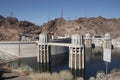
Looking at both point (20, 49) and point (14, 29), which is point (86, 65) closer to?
point (20, 49)

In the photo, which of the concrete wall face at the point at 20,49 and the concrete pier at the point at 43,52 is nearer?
the concrete pier at the point at 43,52

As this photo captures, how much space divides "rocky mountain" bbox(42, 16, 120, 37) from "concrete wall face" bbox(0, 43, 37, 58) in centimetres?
5991

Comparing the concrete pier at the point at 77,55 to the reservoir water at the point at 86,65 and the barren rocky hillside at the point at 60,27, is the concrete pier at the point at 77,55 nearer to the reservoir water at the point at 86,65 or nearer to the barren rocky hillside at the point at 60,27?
the reservoir water at the point at 86,65

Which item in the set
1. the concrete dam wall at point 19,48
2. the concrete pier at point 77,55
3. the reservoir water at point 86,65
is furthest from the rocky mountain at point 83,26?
the concrete pier at point 77,55

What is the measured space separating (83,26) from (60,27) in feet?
54.3

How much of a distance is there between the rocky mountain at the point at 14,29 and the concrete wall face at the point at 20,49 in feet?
107

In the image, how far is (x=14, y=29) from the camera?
112125 mm

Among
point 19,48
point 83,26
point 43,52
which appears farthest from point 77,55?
point 83,26

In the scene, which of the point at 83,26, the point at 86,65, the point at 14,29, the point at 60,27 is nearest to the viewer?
the point at 86,65

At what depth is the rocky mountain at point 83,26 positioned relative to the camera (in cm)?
13625

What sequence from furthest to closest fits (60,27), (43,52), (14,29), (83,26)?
1. (83,26)
2. (60,27)
3. (14,29)
4. (43,52)

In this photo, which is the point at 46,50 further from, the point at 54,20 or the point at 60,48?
the point at 54,20

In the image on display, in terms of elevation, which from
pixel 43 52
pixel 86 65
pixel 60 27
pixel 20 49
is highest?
pixel 60 27

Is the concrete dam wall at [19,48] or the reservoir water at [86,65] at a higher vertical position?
the concrete dam wall at [19,48]
